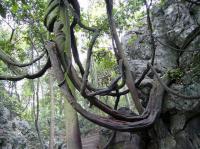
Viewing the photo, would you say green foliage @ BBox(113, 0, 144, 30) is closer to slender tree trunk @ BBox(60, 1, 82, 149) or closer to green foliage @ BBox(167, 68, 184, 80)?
green foliage @ BBox(167, 68, 184, 80)

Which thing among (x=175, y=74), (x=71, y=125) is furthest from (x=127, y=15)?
(x=71, y=125)

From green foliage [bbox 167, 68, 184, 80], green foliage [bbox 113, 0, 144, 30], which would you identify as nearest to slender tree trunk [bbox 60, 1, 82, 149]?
green foliage [bbox 167, 68, 184, 80]

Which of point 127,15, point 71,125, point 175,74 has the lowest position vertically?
point 71,125

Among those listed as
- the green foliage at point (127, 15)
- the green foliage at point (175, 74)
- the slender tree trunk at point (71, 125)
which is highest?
the green foliage at point (127, 15)

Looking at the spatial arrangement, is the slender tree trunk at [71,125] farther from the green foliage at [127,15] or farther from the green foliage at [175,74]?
the green foliage at [127,15]

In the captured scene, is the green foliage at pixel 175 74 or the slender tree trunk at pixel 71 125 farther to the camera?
the green foliage at pixel 175 74

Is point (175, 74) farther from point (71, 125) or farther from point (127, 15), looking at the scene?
point (127, 15)

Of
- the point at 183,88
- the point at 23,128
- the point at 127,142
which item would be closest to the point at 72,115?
the point at 183,88

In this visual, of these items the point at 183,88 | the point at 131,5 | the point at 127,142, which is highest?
the point at 131,5

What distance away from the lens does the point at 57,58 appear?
306 centimetres

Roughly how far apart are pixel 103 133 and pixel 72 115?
2919mm

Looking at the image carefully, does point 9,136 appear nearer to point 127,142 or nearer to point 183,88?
point 127,142

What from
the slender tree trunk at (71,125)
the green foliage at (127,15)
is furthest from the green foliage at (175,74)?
the green foliage at (127,15)

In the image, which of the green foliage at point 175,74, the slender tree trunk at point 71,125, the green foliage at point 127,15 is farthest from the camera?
the green foliage at point 127,15
